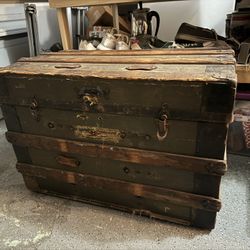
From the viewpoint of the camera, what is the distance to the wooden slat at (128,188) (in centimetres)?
88

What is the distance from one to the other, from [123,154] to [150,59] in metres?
0.36

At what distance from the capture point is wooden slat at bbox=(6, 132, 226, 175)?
0.81m

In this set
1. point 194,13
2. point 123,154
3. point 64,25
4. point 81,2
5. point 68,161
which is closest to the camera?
point 123,154

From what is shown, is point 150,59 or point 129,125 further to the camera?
point 150,59

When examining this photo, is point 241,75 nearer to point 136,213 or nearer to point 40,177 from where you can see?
point 136,213

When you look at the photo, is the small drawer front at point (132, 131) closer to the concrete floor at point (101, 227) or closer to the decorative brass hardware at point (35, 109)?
the decorative brass hardware at point (35, 109)

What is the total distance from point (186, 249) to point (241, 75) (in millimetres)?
724

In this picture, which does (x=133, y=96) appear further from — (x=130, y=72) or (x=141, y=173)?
(x=141, y=173)

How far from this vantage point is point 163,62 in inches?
36.0

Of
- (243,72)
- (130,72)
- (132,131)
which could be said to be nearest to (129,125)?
(132,131)

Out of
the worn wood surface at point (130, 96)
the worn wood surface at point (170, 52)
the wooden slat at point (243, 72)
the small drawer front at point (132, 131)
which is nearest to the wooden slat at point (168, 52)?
the worn wood surface at point (170, 52)

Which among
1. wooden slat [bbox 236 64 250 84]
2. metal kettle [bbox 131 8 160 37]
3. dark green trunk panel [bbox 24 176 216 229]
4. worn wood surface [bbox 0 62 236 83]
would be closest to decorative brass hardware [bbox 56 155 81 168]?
dark green trunk panel [bbox 24 176 216 229]

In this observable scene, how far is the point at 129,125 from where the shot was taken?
0.85m

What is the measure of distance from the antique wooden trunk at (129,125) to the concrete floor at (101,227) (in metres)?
0.05
